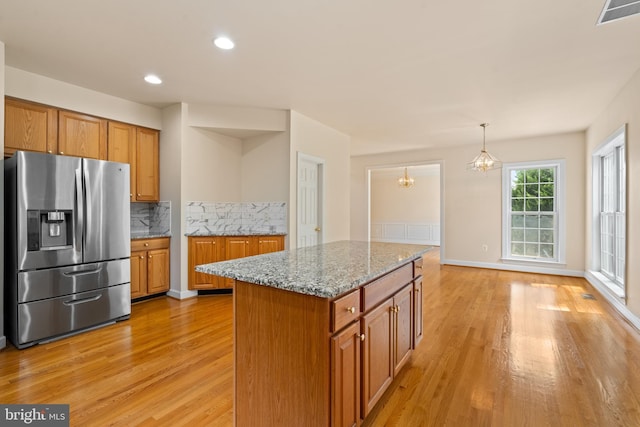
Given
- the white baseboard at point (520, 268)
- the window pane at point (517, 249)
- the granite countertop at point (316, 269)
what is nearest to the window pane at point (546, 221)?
the window pane at point (517, 249)

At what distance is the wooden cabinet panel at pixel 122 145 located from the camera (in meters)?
3.89

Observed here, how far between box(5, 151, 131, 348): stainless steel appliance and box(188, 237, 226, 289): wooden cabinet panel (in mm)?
899

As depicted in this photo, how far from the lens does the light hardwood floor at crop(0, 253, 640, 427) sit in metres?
1.85

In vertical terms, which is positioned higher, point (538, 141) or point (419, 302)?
point (538, 141)

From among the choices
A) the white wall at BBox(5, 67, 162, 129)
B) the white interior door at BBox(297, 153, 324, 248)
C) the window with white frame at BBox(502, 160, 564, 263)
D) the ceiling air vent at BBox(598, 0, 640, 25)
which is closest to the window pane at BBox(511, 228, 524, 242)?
the window with white frame at BBox(502, 160, 564, 263)

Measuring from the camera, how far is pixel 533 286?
4.94 m

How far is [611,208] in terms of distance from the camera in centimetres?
445

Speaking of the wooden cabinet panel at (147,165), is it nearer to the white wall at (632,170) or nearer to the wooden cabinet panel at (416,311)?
the wooden cabinet panel at (416,311)

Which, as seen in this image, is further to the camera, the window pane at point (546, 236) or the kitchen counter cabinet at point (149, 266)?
the window pane at point (546, 236)

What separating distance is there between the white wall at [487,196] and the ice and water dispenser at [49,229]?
21.1ft

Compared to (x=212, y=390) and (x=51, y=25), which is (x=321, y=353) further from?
(x=51, y=25)

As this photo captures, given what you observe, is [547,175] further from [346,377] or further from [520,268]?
[346,377]

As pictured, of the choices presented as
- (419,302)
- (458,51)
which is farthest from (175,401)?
(458,51)

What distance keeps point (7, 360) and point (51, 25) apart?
2.68 m
